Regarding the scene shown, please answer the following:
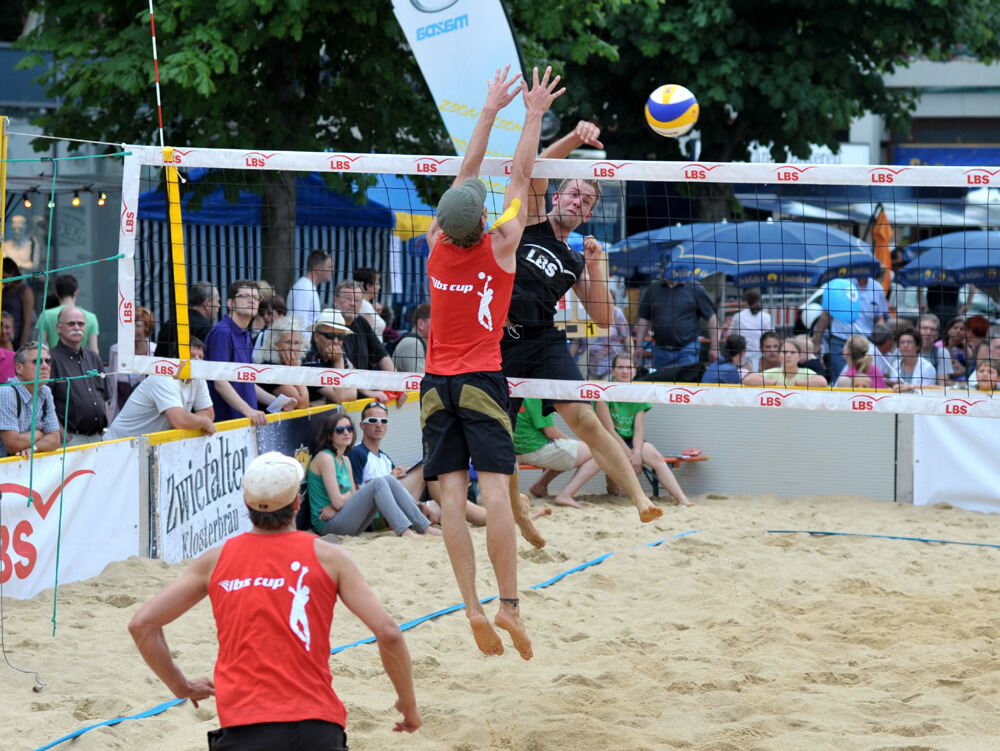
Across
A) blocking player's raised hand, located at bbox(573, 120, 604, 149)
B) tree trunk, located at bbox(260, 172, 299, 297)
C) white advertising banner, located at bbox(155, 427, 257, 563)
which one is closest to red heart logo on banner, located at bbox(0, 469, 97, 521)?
white advertising banner, located at bbox(155, 427, 257, 563)

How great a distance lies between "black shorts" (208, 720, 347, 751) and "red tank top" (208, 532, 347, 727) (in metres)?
0.02

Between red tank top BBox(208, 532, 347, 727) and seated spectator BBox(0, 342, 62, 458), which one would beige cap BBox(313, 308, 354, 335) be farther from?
red tank top BBox(208, 532, 347, 727)

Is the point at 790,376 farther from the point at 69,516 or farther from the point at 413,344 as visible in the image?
the point at 69,516

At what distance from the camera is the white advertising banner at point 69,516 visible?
641 centimetres

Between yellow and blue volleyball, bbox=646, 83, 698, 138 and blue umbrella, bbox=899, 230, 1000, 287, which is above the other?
yellow and blue volleyball, bbox=646, 83, 698, 138

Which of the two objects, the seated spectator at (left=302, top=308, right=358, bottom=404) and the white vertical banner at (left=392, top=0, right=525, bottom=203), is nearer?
the seated spectator at (left=302, top=308, right=358, bottom=404)

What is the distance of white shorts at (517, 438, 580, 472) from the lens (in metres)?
10.2

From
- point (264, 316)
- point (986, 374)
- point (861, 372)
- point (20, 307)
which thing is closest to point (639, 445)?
point (861, 372)

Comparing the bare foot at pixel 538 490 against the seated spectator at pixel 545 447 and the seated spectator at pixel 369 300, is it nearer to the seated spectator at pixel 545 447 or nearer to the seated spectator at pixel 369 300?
the seated spectator at pixel 545 447

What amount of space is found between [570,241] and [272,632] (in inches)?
256

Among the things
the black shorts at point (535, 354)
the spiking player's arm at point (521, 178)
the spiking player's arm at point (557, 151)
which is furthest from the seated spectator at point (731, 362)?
the spiking player's arm at point (521, 178)

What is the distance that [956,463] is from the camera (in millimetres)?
10133

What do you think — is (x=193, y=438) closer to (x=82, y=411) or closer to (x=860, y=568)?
(x=82, y=411)

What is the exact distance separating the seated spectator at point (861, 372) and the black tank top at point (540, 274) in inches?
192
